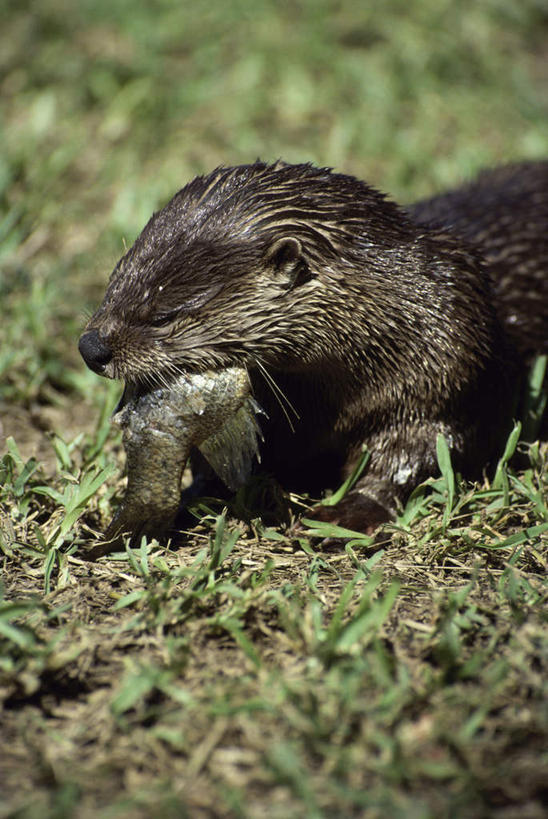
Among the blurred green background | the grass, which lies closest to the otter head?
the grass

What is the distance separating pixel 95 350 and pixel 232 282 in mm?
453

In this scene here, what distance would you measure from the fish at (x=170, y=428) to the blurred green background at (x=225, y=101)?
184 centimetres

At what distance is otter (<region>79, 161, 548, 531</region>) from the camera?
2641 millimetres

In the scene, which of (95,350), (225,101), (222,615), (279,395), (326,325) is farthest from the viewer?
(225,101)

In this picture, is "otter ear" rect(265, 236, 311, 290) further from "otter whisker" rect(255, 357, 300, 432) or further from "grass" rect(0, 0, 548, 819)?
"grass" rect(0, 0, 548, 819)

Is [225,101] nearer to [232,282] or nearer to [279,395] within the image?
[279,395]

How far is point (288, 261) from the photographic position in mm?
2680

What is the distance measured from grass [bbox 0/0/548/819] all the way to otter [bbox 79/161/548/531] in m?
0.17

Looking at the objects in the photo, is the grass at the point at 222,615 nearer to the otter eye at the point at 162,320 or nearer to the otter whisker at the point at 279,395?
the otter whisker at the point at 279,395

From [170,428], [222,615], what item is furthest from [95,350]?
[222,615]

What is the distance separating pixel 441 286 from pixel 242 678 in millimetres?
1460

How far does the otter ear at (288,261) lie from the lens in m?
2.64

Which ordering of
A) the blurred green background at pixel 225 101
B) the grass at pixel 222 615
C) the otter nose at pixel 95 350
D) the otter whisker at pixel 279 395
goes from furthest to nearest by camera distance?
the blurred green background at pixel 225 101, the otter whisker at pixel 279 395, the otter nose at pixel 95 350, the grass at pixel 222 615

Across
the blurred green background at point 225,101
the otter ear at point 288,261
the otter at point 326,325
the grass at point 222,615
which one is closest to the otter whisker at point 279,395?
the otter at point 326,325
